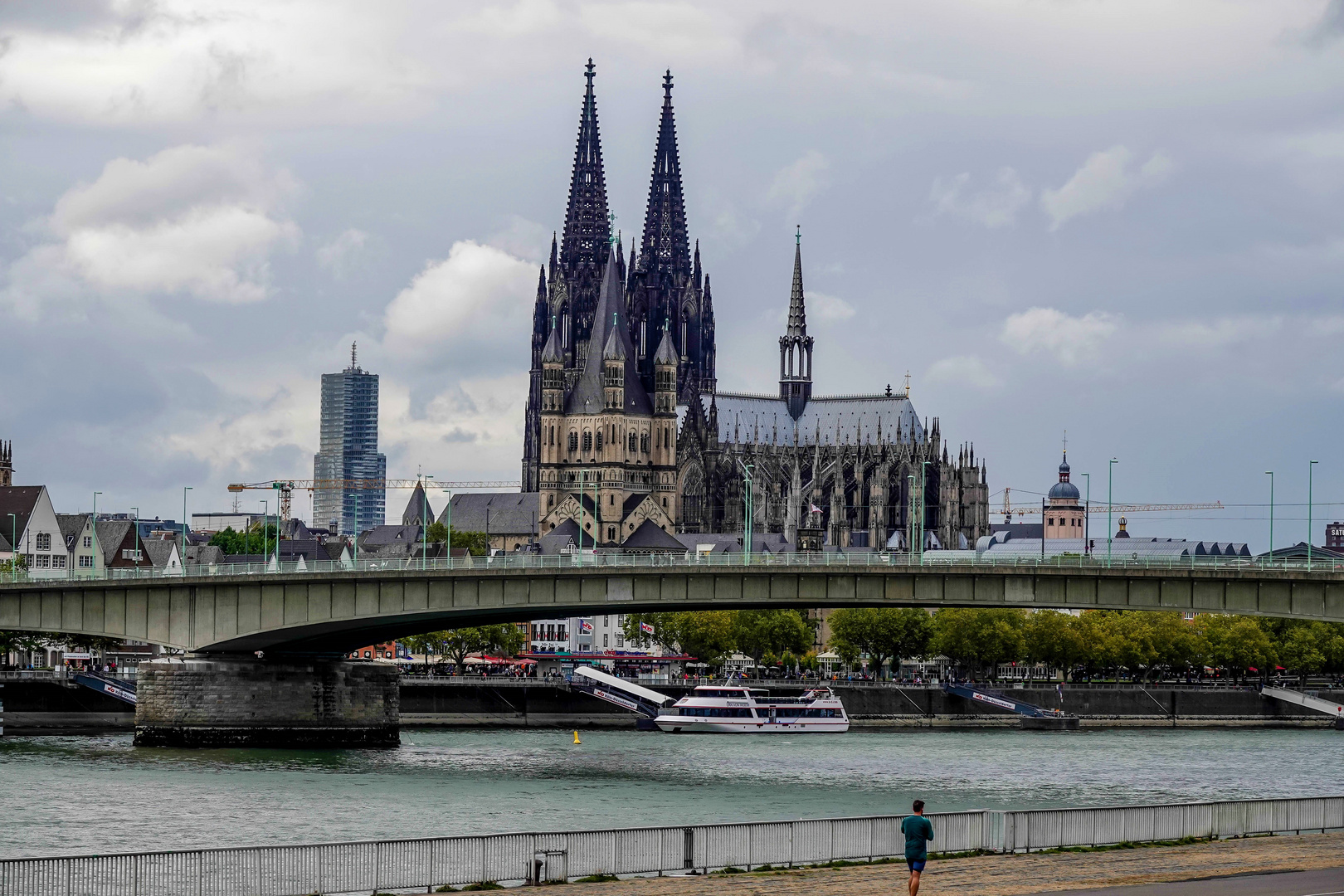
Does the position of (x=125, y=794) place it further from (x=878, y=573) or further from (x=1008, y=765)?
(x=1008, y=765)

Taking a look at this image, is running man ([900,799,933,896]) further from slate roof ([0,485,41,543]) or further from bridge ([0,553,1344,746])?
slate roof ([0,485,41,543])

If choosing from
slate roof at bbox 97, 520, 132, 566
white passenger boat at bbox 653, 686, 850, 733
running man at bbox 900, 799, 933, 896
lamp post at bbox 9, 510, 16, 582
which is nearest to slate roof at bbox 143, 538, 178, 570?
slate roof at bbox 97, 520, 132, 566

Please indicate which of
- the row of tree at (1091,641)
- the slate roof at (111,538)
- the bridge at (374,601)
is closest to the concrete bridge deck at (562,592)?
the bridge at (374,601)

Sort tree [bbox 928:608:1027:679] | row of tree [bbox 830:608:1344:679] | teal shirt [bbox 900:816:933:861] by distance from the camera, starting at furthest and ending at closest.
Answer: row of tree [bbox 830:608:1344:679], tree [bbox 928:608:1027:679], teal shirt [bbox 900:816:933:861]

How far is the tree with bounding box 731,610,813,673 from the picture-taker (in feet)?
566

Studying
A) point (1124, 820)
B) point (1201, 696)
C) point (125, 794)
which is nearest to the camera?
point (1124, 820)

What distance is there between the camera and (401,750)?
93000 mm

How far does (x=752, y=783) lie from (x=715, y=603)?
7086mm

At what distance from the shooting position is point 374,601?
86.8m

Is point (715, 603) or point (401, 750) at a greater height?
point (715, 603)

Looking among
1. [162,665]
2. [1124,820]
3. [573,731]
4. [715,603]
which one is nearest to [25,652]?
[573,731]

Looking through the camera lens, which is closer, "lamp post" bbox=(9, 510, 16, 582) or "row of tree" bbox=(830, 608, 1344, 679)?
"lamp post" bbox=(9, 510, 16, 582)

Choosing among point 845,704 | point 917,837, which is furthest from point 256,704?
point 917,837

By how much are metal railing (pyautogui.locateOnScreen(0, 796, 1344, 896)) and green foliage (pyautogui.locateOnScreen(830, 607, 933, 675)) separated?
397 ft
